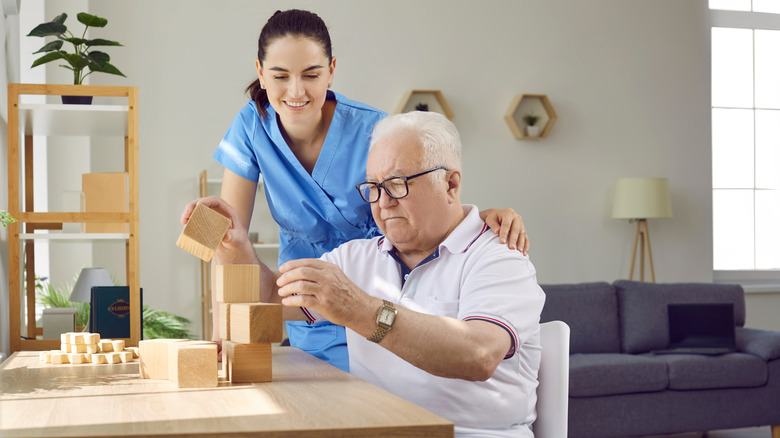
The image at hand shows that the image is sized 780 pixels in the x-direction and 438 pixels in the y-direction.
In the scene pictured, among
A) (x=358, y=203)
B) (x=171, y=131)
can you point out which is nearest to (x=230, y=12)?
(x=171, y=131)

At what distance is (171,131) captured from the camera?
16.4 feet

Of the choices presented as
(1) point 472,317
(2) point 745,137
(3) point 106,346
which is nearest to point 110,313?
(3) point 106,346

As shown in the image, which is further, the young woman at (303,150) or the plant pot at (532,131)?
the plant pot at (532,131)

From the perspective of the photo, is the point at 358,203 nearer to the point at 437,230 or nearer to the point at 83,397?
the point at 437,230

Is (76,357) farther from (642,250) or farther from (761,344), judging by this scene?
(642,250)

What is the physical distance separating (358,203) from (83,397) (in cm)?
92

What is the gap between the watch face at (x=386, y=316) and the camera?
47.1 inches

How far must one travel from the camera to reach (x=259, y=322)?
4.02 ft

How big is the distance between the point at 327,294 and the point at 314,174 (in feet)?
2.65

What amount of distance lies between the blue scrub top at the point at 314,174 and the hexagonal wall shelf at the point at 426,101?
3396 mm

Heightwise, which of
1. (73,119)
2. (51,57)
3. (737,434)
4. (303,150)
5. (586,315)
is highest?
(51,57)

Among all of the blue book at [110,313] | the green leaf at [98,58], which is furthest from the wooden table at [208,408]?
the green leaf at [98,58]

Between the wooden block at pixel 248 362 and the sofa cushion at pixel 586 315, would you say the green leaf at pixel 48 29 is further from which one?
the sofa cushion at pixel 586 315

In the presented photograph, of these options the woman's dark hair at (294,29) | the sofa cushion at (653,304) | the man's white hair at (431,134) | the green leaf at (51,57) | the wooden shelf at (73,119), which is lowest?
the sofa cushion at (653,304)
